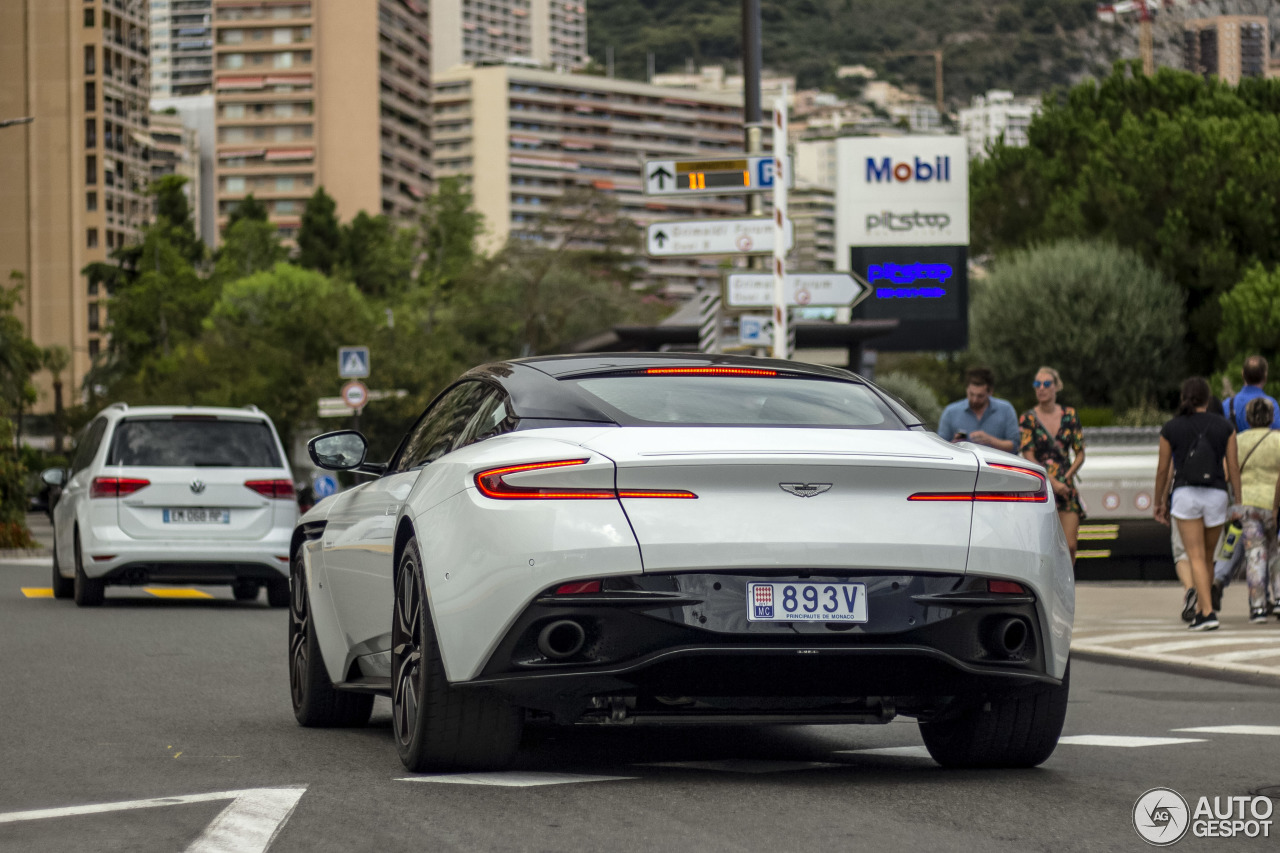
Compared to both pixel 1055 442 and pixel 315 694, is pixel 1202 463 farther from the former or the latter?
pixel 315 694

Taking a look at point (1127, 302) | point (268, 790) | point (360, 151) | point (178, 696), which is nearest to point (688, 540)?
point (268, 790)

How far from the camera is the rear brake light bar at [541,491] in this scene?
580 cm

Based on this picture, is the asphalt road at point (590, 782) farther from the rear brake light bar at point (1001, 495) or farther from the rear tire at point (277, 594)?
the rear tire at point (277, 594)

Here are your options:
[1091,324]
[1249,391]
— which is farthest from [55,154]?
[1249,391]

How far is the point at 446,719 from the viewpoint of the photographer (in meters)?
6.12

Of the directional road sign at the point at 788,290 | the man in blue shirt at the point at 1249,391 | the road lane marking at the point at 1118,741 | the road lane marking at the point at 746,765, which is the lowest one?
the road lane marking at the point at 1118,741

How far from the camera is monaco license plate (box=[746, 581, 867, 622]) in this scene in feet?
19.0

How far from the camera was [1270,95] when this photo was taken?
60.8 m

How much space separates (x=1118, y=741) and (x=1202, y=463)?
6.77 metres

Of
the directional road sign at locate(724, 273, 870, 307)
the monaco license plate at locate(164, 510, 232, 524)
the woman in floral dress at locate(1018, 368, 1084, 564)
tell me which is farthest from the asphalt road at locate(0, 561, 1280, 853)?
the directional road sign at locate(724, 273, 870, 307)

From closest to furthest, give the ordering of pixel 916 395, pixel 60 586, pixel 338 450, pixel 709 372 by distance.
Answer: pixel 709 372 → pixel 338 450 → pixel 60 586 → pixel 916 395

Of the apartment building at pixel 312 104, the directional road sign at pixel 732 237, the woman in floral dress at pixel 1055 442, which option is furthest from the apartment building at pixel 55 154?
the woman in floral dress at pixel 1055 442

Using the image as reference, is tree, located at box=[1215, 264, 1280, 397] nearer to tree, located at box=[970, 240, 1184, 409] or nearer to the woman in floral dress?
tree, located at box=[970, 240, 1184, 409]

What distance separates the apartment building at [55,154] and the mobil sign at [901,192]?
267ft
